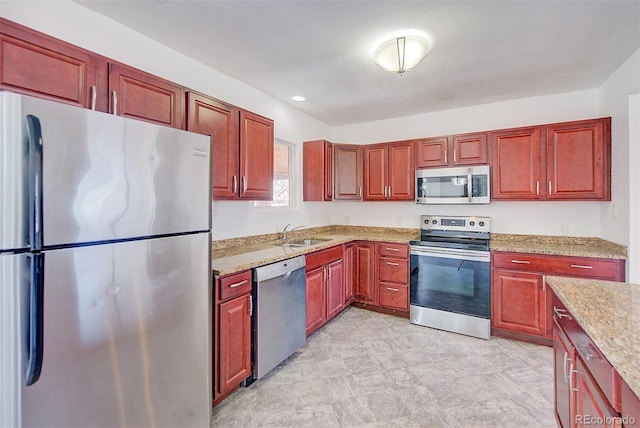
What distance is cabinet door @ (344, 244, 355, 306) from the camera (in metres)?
3.56

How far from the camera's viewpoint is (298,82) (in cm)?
296

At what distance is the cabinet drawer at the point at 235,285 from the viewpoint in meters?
1.97

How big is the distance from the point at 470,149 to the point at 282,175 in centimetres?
226

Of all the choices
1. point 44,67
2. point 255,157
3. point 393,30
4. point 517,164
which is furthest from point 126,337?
point 517,164

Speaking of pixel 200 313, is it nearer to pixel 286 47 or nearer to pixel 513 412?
pixel 286 47

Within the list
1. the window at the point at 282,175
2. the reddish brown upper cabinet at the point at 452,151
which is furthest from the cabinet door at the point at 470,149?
the window at the point at 282,175

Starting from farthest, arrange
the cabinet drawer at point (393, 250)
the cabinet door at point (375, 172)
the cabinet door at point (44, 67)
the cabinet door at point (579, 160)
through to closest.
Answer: the cabinet door at point (375, 172)
the cabinet drawer at point (393, 250)
the cabinet door at point (579, 160)
the cabinet door at point (44, 67)

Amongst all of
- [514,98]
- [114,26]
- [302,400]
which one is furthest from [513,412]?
[114,26]

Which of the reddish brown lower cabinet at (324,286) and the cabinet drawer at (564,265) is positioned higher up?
the cabinet drawer at (564,265)

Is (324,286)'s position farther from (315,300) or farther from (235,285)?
(235,285)

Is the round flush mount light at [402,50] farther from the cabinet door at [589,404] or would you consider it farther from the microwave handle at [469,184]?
the cabinet door at [589,404]

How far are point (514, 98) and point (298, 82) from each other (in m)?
2.54

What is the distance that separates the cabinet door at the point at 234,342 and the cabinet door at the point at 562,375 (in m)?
1.88
